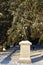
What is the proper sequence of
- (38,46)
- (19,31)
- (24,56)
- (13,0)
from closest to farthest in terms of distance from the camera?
(24,56) < (19,31) < (13,0) < (38,46)

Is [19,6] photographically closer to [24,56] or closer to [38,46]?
[38,46]

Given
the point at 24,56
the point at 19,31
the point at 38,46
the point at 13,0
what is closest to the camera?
the point at 24,56

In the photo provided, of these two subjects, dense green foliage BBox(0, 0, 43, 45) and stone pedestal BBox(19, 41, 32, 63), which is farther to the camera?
dense green foliage BBox(0, 0, 43, 45)

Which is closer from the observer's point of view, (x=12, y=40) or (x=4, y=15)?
(x=12, y=40)

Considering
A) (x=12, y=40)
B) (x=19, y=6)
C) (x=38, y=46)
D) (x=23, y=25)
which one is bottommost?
(x=38, y=46)

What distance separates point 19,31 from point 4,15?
142 inches

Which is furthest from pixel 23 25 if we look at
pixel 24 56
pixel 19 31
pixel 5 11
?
pixel 24 56

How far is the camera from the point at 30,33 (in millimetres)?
26188

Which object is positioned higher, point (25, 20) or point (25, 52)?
point (25, 52)

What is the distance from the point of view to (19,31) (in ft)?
82.4

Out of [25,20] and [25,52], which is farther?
[25,20]

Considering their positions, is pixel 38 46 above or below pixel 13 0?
below

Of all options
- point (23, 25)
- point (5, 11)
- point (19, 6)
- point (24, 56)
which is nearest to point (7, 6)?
point (5, 11)

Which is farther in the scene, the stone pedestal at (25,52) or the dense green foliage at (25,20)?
the dense green foliage at (25,20)
